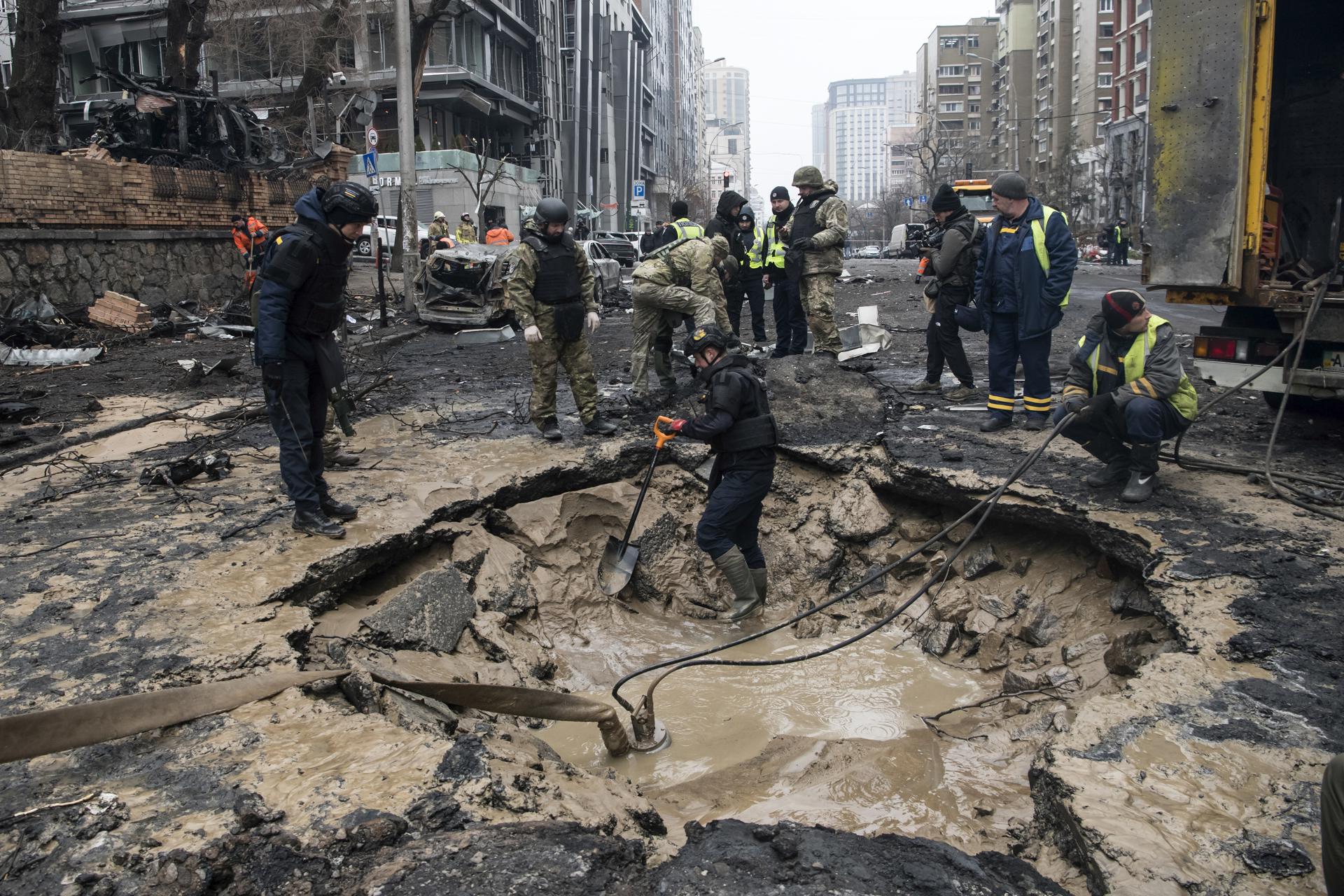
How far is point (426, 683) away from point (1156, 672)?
2.70 meters

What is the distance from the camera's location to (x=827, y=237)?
26.6 ft

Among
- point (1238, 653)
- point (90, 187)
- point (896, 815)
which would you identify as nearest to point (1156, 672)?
point (1238, 653)

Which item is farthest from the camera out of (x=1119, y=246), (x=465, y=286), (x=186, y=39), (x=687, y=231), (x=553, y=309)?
(x=1119, y=246)

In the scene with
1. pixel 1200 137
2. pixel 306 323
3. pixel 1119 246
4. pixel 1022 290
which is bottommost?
pixel 306 323

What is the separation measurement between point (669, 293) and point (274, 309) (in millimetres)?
3677

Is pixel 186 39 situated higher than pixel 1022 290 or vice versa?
pixel 186 39

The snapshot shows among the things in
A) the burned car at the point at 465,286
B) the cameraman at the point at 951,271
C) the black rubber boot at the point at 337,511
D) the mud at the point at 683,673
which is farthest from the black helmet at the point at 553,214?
the burned car at the point at 465,286

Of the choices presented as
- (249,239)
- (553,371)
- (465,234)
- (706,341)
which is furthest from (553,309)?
(465,234)

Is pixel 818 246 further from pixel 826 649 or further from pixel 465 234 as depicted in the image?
pixel 465 234

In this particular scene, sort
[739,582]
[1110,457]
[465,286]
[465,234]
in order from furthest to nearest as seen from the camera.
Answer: [465,234] < [465,286] < [739,582] < [1110,457]

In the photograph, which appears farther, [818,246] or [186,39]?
[186,39]

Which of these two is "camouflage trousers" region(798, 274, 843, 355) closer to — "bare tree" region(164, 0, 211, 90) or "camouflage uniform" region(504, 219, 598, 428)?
"camouflage uniform" region(504, 219, 598, 428)

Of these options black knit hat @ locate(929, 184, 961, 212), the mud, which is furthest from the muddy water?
black knit hat @ locate(929, 184, 961, 212)

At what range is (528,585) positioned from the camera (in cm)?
528
